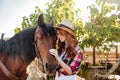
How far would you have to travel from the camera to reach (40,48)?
278 cm

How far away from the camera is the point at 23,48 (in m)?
2.92

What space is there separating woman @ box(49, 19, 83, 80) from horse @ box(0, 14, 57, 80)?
0.63 feet

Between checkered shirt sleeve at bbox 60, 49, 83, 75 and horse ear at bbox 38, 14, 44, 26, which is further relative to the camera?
checkered shirt sleeve at bbox 60, 49, 83, 75

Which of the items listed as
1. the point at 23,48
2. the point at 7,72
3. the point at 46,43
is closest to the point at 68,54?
the point at 46,43

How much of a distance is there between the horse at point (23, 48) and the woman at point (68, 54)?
0.63 feet

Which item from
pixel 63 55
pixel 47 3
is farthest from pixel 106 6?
pixel 63 55

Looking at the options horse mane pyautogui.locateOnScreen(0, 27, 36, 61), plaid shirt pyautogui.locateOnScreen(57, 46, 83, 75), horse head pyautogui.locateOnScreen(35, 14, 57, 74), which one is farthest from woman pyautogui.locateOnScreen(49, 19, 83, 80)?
horse mane pyautogui.locateOnScreen(0, 27, 36, 61)

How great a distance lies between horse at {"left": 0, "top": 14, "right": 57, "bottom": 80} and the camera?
111 inches

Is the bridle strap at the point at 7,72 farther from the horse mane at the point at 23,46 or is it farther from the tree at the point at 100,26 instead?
the tree at the point at 100,26

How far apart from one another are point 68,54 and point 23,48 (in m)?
0.52

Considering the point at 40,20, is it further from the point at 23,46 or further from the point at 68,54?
the point at 68,54

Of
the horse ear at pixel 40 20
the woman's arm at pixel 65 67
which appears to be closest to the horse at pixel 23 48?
the horse ear at pixel 40 20

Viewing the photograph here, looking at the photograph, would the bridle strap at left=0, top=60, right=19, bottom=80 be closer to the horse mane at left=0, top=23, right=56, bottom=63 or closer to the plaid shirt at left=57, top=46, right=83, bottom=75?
the horse mane at left=0, top=23, right=56, bottom=63

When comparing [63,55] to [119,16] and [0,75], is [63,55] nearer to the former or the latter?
[0,75]
